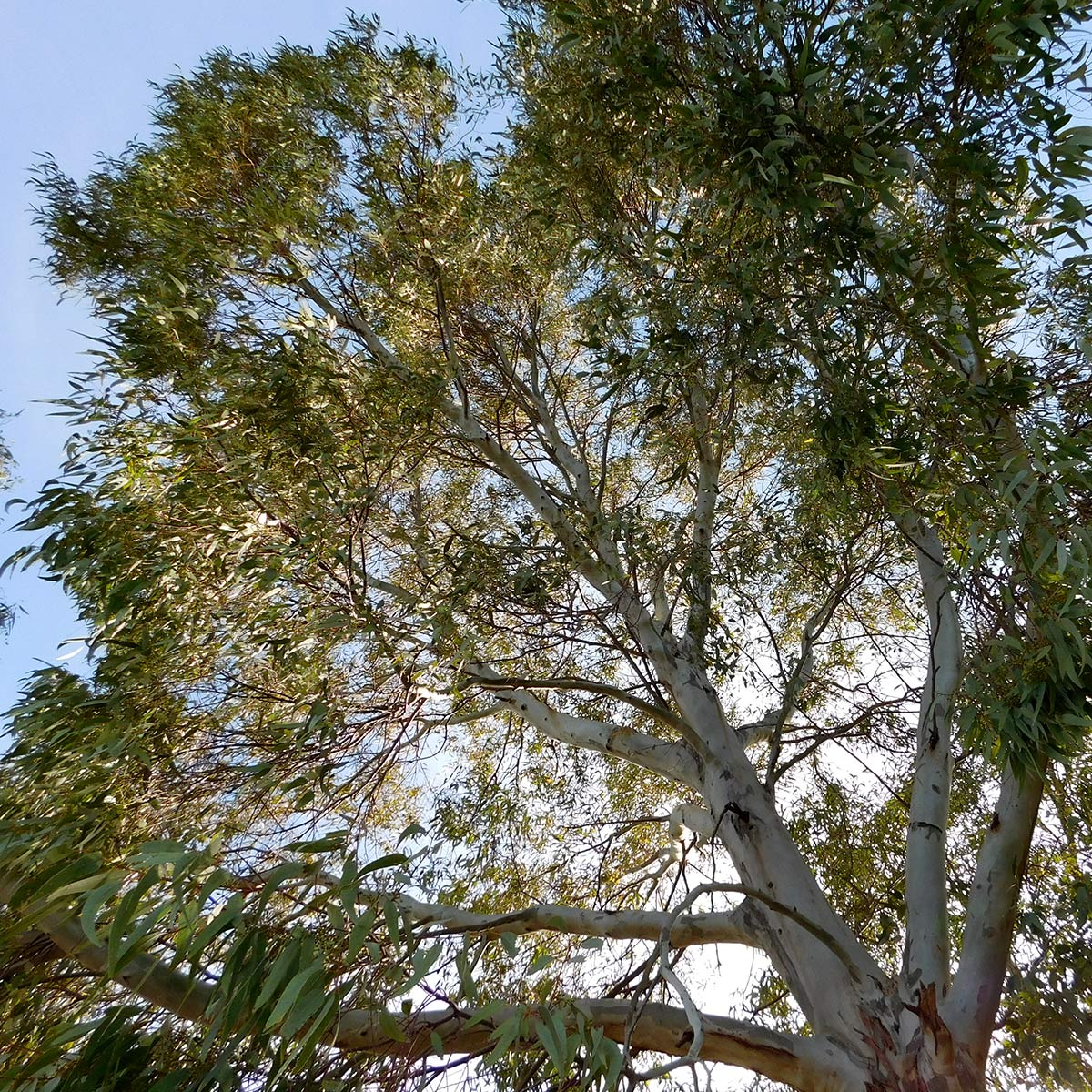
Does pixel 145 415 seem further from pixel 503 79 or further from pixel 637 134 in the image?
pixel 503 79

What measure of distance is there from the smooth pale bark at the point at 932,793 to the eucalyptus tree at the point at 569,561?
15mm

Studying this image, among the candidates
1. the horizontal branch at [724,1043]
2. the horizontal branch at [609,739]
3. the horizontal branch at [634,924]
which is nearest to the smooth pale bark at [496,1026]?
the horizontal branch at [724,1043]

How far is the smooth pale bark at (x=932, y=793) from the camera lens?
2254mm

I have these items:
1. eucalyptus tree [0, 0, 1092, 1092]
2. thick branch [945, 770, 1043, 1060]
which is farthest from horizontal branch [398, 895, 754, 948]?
thick branch [945, 770, 1043, 1060]

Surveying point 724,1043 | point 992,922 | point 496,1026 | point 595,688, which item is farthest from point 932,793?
point 496,1026

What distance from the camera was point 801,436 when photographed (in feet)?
9.93

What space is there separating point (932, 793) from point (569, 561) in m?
1.58

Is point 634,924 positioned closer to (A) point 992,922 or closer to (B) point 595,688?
(B) point 595,688

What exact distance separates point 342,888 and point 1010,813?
1819mm

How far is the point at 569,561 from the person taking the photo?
330 centimetres

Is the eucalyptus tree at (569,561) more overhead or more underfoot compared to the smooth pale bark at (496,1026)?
more overhead

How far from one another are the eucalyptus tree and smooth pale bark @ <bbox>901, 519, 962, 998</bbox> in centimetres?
2

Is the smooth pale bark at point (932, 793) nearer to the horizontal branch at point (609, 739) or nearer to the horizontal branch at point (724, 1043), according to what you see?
the horizontal branch at point (724, 1043)

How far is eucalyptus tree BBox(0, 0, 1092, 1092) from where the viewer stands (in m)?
1.80
